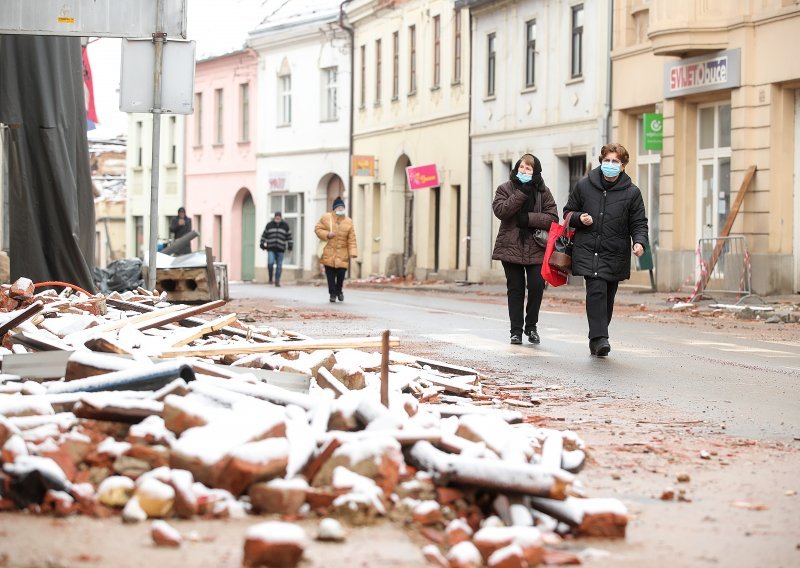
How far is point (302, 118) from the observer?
56.2 metres

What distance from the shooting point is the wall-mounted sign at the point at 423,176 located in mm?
43938

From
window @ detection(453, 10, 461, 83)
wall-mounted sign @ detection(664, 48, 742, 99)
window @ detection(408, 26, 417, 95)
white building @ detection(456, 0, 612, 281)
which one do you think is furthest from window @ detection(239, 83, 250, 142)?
wall-mounted sign @ detection(664, 48, 742, 99)

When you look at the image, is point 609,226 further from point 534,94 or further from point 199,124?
point 199,124

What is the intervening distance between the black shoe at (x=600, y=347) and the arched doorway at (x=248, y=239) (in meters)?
46.0

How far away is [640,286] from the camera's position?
33312 mm

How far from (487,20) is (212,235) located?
2269 centimetres

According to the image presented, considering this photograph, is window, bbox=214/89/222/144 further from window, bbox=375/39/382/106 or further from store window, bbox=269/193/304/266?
window, bbox=375/39/382/106

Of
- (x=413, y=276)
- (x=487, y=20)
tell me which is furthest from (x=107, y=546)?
(x=413, y=276)

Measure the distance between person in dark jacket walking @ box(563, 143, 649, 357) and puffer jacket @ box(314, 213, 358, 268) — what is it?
1318cm

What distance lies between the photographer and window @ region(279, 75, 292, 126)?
5741cm

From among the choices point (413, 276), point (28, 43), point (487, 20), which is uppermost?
point (487, 20)

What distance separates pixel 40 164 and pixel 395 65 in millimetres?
30513

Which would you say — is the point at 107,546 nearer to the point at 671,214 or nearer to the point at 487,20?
the point at 671,214

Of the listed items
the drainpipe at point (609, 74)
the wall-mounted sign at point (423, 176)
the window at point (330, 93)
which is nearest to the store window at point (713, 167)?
the drainpipe at point (609, 74)
